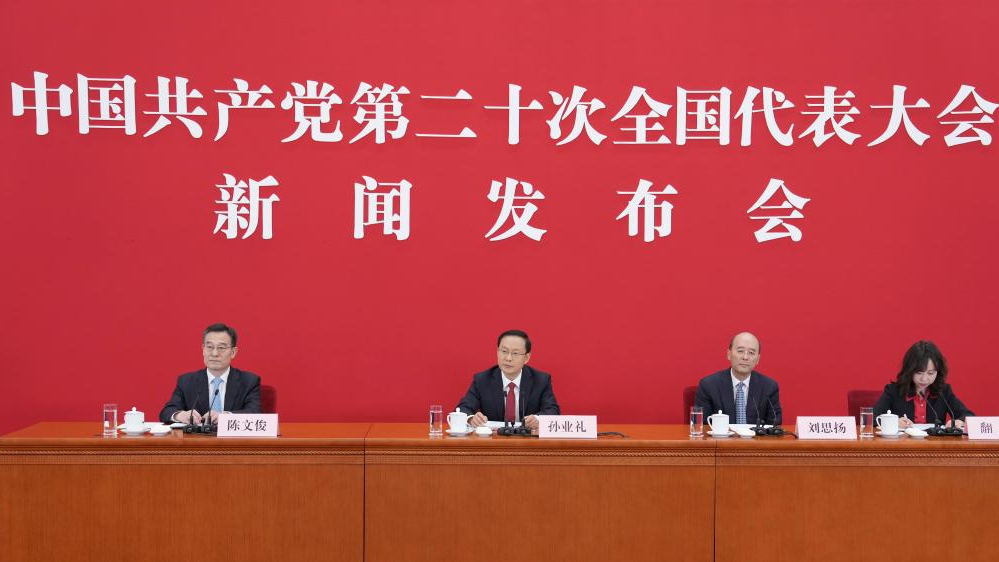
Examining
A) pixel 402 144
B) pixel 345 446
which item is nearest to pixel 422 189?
pixel 402 144

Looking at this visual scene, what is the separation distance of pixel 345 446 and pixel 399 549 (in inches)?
13.8

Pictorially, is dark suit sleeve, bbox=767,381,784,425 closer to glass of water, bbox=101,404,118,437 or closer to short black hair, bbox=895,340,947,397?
short black hair, bbox=895,340,947,397

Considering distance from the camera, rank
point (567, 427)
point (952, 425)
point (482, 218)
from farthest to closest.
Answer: point (482, 218) → point (952, 425) → point (567, 427)

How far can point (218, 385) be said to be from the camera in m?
3.42

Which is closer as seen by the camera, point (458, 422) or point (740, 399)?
point (458, 422)

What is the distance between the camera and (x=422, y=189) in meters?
3.98

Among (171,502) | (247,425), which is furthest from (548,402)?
(171,502)

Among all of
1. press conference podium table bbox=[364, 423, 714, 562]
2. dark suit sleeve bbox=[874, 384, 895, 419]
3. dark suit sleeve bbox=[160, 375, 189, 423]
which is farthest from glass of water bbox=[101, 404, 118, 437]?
dark suit sleeve bbox=[874, 384, 895, 419]

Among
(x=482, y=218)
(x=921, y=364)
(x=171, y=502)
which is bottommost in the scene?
(x=171, y=502)

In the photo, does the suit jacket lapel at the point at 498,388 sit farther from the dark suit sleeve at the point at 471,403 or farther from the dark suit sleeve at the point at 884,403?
the dark suit sleeve at the point at 884,403

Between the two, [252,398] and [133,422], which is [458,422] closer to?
[252,398]

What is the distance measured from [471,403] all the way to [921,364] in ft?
5.42

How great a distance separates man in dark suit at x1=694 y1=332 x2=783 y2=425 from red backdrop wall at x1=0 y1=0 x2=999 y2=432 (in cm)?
59

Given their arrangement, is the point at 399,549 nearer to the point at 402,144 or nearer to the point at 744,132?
the point at 402,144
